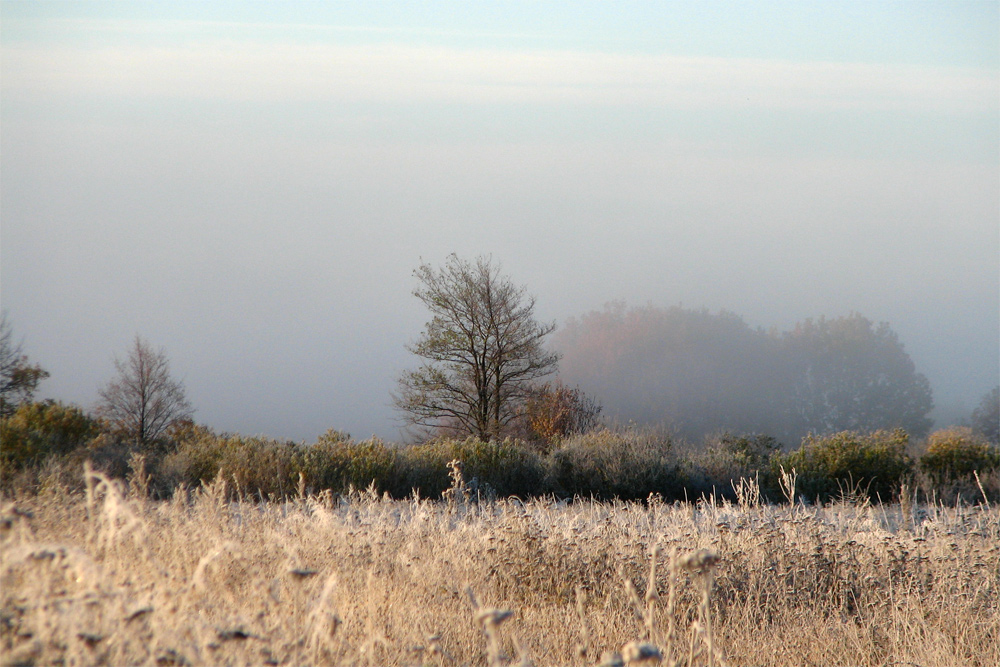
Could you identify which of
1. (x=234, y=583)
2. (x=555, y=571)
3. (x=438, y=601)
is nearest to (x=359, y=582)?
(x=438, y=601)

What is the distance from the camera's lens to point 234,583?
175 inches

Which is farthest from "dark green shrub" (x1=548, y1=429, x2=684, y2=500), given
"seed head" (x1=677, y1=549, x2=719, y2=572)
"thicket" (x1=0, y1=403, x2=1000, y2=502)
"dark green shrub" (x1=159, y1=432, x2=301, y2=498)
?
"seed head" (x1=677, y1=549, x2=719, y2=572)

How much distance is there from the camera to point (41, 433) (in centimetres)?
1238

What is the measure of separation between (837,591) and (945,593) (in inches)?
27.6

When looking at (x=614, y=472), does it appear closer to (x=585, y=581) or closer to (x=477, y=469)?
(x=477, y=469)

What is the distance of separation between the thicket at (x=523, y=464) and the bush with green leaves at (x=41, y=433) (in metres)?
0.02

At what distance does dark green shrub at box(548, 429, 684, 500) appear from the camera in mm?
12953

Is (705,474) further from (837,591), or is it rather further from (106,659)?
(106,659)

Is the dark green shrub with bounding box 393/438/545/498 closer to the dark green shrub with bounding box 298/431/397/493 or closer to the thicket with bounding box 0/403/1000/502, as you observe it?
the thicket with bounding box 0/403/1000/502

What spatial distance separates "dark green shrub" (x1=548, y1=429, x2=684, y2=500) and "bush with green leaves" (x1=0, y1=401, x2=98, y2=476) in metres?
8.25

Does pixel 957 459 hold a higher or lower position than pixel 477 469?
lower

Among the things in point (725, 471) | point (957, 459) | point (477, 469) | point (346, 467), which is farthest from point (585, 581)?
point (957, 459)

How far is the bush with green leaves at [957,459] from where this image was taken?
14070 millimetres

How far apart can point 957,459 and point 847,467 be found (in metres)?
2.60
